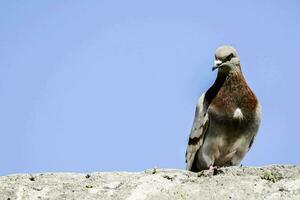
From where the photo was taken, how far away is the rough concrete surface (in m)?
6.66

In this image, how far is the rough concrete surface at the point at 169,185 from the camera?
666 cm

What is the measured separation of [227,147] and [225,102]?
26.6 inches

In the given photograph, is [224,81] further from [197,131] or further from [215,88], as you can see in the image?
[197,131]

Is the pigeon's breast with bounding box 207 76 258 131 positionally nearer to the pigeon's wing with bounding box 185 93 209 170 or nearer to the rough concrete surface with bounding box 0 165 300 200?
the pigeon's wing with bounding box 185 93 209 170

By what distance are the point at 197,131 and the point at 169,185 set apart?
399 cm

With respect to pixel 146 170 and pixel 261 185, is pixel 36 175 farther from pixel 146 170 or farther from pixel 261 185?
pixel 261 185

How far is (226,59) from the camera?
1096 cm

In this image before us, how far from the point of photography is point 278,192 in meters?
6.50

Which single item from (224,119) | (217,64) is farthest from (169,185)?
(217,64)

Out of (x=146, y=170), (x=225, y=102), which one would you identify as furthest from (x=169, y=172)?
(x=225, y=102)

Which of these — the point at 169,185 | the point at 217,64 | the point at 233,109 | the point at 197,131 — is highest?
the point at 217,64

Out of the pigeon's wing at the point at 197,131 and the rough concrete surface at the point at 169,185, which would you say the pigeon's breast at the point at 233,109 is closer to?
the pigeon's wing at the point at 197,131

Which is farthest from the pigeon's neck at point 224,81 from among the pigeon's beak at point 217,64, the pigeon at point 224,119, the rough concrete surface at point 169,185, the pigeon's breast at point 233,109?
the rough concrete surface at point 169,185

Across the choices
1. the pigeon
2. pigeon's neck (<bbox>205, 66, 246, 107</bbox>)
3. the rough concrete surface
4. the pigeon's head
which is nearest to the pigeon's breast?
the pigeon
